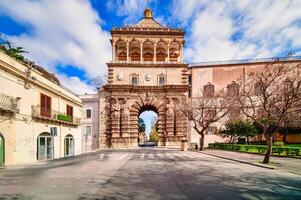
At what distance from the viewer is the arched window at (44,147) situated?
20188 mm

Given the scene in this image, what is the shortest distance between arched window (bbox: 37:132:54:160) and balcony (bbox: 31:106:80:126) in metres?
1.49

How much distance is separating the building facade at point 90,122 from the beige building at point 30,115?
1864 cm

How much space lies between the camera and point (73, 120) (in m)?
27.8

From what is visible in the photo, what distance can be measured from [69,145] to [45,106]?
700 cm

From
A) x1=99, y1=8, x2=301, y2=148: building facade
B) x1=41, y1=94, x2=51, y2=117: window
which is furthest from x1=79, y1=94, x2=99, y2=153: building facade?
x1=41, y1=94, x2=51, y2=117: window

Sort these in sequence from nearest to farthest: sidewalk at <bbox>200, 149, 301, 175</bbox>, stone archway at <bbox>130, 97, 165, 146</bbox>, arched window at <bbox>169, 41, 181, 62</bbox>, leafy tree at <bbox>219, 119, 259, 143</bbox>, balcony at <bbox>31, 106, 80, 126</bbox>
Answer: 1. sidewalk at <bbox>200, 149, 301, 175</bbox>
2. balcony at <bbox>31, 106, 80, 126</bbox>
3. leafy tree at <bbox>219, 119, 259, 143</bbox>
4. stone archway at <bbox>130, 97, 165, 146</bbox>
5. arched window at <bbox>169, 41, 181, 62</bbox>

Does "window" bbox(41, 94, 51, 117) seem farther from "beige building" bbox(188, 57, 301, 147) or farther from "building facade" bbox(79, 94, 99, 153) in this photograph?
"beige building" bbox(188, 57, 301, 147)

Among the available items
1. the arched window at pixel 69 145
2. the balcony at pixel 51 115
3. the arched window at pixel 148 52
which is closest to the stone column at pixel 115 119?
the arched window at pixel 148 52

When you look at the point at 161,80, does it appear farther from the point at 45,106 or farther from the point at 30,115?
the point at 30,115

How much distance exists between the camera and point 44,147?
2112cm

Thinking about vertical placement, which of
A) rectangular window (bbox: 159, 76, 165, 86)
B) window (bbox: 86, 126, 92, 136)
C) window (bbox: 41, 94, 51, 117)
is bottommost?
window (bbox: 86, 126, 92, 136)

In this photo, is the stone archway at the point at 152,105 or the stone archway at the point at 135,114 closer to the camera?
the stone archway at the point at 135,114

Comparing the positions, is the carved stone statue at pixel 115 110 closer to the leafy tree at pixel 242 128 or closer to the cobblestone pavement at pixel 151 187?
the leafy tree at pixel 242 128

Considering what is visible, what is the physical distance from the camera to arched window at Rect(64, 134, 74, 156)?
25.9m
